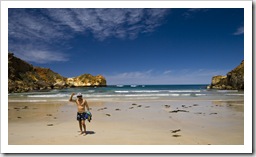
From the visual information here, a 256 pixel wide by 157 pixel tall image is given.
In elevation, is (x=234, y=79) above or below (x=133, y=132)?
above

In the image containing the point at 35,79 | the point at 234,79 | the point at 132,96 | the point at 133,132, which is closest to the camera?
the point at 133,132

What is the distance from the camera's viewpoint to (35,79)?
29234 mm

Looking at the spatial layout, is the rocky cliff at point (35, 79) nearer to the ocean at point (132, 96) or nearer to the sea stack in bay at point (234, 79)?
the ocean at point (132, 96)

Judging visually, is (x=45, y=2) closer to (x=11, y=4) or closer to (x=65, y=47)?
(x=11, y=4)

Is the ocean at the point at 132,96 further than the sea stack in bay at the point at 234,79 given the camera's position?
Yes

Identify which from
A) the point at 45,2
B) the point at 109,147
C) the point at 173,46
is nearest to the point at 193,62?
the point at 173,46

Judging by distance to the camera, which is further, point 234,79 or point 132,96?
point 234,79

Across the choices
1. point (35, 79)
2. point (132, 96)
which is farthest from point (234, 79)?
point (35, 79)

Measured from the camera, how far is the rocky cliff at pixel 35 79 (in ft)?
41.9

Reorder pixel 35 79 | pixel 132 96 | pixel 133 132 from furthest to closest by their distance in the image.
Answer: pixel 35 79
pixel 132 96
pixel 133 132

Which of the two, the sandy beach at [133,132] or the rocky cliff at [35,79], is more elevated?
the rocky cliff at [35,79]

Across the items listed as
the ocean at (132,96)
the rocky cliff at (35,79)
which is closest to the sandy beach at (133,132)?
Answer: the rocky cliff at (35,79)

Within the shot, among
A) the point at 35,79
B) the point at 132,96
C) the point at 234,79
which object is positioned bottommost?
the point at 132,96

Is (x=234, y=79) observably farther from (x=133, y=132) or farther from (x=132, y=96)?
(x=133, y=132)
